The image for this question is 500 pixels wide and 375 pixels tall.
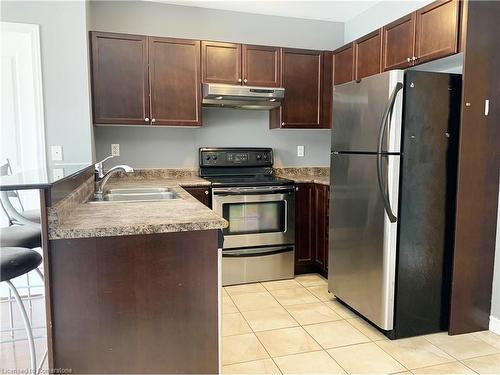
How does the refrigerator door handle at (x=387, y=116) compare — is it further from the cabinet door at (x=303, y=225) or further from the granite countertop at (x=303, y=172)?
the granite countertop at (x=303, y=172)

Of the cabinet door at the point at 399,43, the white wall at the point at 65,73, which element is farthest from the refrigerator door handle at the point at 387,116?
the white wall at the point at 65,73

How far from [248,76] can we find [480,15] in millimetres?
1850

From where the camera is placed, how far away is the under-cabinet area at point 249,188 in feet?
4.64

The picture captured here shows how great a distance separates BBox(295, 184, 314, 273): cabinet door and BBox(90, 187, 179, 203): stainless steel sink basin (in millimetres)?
1280

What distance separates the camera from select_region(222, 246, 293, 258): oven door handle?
327 cm

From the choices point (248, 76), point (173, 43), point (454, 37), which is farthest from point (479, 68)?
point (173, 43)

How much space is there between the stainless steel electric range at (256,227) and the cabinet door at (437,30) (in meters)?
1.48

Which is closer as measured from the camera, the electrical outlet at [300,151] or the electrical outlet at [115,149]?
the electrical outlet at [115,149]

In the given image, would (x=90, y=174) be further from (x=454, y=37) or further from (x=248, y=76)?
(x=454, y=37)

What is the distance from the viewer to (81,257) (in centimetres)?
133

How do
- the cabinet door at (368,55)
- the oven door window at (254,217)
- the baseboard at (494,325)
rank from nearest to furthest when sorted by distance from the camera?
1. the baseboard at (494,325)
2. the cabinet door at (368,55)
3. the oven door window at (254,217)

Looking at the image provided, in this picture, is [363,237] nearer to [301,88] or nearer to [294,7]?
[301,88]

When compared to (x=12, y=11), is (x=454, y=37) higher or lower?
lower

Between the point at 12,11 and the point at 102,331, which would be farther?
the point at 12,11
